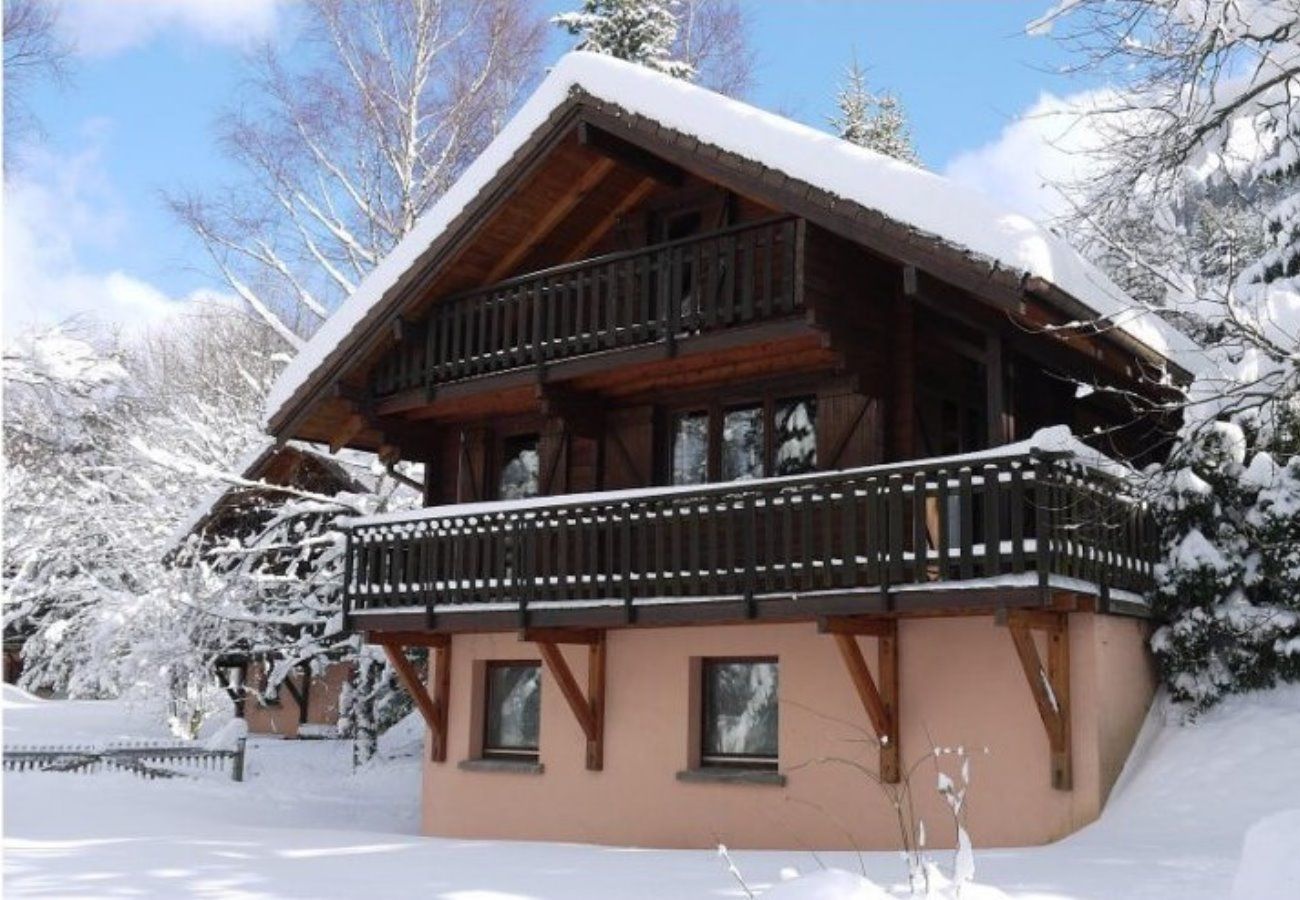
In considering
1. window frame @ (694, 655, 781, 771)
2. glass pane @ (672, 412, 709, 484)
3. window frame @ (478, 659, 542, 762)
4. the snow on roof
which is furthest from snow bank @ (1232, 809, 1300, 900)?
window frame @ (478, 659, 542, 762)

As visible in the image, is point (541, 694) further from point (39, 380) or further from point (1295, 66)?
point (1295, 66)

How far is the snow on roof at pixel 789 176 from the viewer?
11750mm

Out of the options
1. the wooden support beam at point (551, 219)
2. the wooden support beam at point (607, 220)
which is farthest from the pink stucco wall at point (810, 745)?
the wooden support beam at point (607, 220)

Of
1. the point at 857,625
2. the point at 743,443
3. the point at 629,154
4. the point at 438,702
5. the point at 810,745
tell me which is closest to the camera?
the point at 857,625

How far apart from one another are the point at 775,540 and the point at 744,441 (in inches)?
67.3

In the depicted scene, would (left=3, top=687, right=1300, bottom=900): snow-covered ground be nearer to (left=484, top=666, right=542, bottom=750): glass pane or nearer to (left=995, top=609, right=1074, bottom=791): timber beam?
(left=995, top=609, right=1074, bottom=791): timber beam

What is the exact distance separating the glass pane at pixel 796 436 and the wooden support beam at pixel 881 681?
2168mm

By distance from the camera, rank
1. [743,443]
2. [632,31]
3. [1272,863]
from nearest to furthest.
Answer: [1272,863] → [743,443] → [632,31]

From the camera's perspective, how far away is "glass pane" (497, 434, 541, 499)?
17078 millimetres

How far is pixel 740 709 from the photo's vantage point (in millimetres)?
14383

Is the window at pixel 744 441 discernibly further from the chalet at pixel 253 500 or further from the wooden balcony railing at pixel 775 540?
the chalet at pixel 253 500

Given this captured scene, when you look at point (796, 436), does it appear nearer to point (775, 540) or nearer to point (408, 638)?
point (775, 540)

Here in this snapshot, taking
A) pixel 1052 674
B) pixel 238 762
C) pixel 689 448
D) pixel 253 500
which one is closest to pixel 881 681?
pixel 1052 674

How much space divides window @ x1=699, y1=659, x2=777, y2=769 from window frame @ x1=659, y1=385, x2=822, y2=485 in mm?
2035
